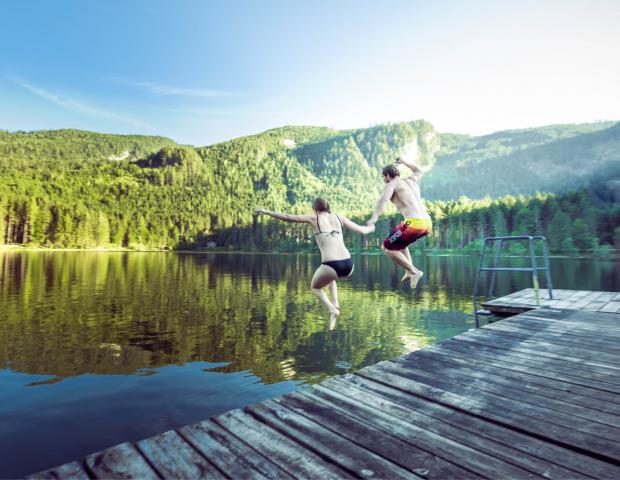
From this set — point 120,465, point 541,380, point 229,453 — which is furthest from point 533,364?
point 120,465

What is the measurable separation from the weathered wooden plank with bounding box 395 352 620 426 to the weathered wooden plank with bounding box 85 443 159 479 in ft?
12.4

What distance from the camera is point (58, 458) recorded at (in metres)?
7.46

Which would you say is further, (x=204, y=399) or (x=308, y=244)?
(x=308, y=244)

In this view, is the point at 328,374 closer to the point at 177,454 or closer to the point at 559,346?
the point at 559,346

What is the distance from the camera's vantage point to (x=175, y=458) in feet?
10.3

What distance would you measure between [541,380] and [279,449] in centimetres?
388

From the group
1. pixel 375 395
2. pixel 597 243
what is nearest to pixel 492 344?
pixel 375 395

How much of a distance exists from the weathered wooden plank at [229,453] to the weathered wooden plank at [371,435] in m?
0.82

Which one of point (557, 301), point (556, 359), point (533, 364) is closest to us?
point (533, 364)

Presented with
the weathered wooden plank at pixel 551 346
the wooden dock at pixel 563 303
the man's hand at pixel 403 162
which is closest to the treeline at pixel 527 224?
the wooden dock at pixel 563 303

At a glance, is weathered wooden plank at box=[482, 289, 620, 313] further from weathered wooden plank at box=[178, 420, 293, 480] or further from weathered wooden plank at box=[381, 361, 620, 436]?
weathered wooden plank at box=[178, 420, 293, 480]

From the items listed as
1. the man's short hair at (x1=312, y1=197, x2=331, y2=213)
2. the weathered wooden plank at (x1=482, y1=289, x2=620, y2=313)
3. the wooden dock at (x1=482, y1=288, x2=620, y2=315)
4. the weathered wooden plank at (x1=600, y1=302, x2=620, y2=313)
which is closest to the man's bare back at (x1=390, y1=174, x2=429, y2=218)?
the man's short hair at (x1=312, y1=197, x2=331, y2=213)

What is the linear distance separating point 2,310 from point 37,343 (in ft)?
27.8

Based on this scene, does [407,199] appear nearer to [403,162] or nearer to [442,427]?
[403,162]
